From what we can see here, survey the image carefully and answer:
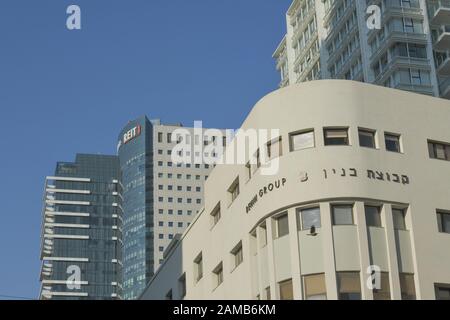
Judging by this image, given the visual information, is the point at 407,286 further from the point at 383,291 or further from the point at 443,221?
the point at 443,221

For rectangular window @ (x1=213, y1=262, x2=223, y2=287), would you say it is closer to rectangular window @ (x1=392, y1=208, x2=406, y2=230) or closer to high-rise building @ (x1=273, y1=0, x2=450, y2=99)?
rectangular window @ (x1=392, y1=208, x2=406, y2=230)

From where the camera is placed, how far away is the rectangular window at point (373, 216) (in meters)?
41.4

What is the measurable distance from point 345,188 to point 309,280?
4855 millimetres

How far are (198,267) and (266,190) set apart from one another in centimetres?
1351

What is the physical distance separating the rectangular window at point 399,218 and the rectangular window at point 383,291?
302cm

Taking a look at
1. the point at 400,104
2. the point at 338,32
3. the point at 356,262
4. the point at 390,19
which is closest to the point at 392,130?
the point at 400,104

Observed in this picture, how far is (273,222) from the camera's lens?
42.9 m

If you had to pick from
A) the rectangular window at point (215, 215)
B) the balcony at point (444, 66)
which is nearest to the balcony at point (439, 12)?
the balcony at point (444, 66)

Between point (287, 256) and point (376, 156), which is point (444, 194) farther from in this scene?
point (287, 256)

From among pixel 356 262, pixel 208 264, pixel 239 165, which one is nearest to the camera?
pixel 356 262

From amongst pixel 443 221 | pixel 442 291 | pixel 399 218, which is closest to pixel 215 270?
pixel 399 218

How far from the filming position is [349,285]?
1556 inches

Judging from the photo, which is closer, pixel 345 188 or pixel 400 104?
pixel 345 188

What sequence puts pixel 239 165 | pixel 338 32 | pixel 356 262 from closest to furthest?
pixel 356 262 < pixel 239 165 < pixel 338 32
